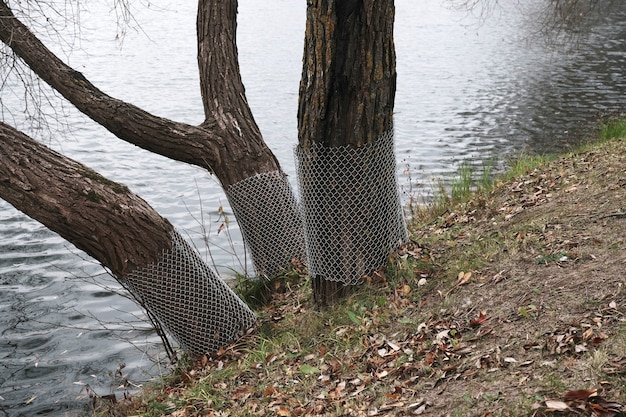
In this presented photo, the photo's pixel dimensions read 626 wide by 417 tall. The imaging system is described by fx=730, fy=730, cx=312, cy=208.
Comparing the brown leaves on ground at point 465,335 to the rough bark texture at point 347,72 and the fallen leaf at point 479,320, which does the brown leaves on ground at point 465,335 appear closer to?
the fallen leaf at point 479,320

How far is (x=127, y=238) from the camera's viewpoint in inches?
233

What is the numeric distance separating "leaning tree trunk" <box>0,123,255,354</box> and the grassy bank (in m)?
0.33

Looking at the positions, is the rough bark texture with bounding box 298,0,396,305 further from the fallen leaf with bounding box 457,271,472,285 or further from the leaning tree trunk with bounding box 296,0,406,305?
the fallen leaf with bounding box 457,271,472,285

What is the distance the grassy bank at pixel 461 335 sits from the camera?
13.4 ft

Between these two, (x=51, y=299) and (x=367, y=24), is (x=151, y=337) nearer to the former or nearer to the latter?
(x=51, y=299)

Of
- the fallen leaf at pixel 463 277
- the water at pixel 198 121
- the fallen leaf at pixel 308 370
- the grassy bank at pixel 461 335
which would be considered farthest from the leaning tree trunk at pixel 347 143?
the water at pixel 198 121

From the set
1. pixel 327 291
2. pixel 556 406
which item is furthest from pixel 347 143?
pixel 556 406

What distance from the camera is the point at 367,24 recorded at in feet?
17.9

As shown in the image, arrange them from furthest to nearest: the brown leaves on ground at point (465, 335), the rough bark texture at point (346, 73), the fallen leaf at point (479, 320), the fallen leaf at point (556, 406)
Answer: the rough bark texture at point (346, 73)
the fallen leaf at point (479, 320)
the brown leaves on ground at point (465, 335)
the fallen leaf at point (556, 406)

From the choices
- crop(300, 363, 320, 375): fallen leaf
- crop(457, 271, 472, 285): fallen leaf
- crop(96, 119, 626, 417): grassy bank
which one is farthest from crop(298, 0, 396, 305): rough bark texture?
crop(300, 363, 320, 375): fallen leaf

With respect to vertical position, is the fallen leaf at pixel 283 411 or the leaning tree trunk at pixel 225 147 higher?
the leaning tree trunk at pixel 225 147

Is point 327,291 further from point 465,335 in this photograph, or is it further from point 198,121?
point 198,121

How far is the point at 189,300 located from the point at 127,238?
2.62ft

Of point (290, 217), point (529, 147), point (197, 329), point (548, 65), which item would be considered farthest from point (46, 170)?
point (548, 65)
